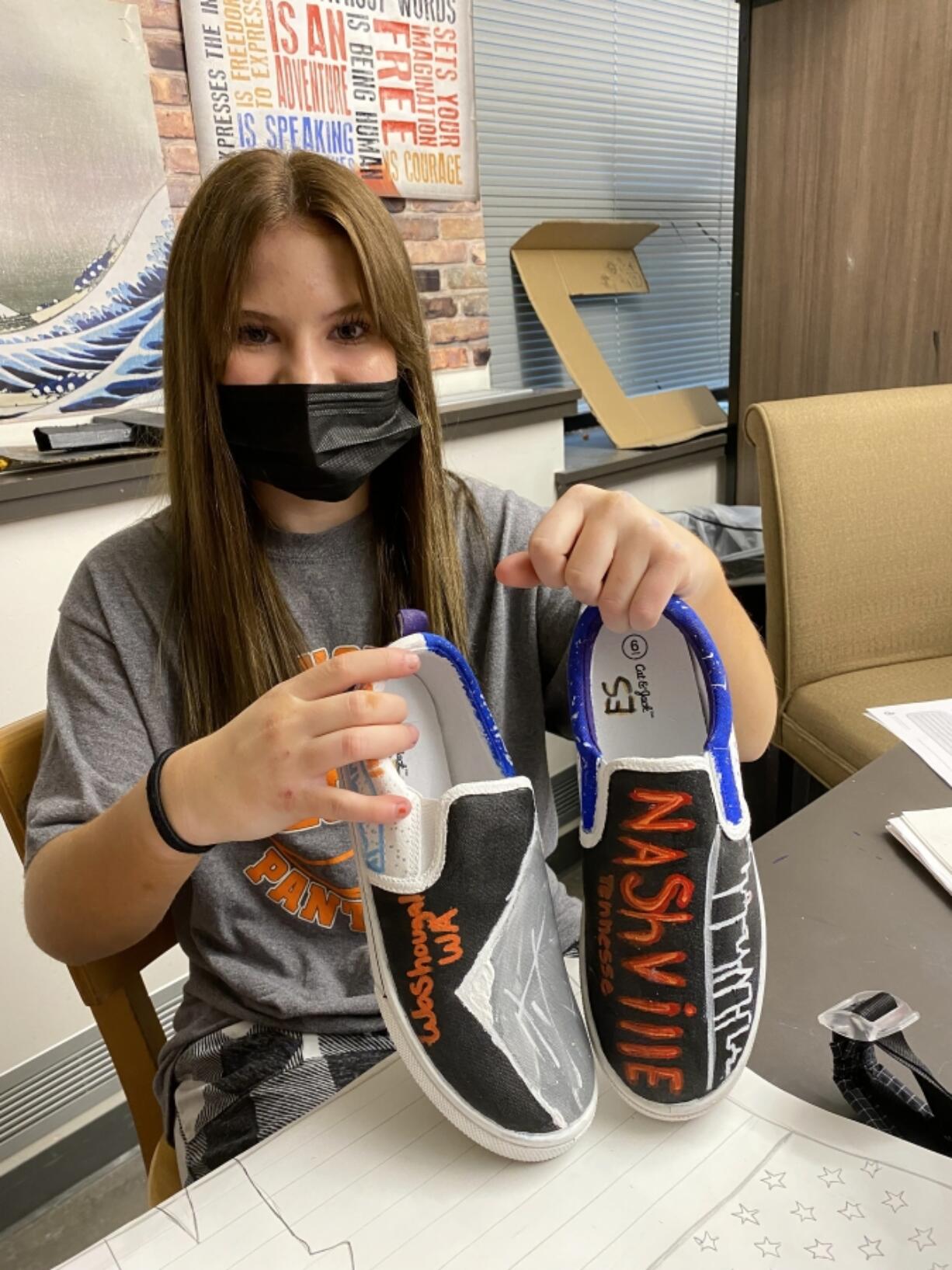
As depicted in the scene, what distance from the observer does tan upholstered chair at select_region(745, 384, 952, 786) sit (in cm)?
141

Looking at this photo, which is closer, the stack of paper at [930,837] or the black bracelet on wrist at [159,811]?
the black bracelet on wrist at [159,811]

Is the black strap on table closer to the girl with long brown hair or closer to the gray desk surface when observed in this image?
the gray desk surface

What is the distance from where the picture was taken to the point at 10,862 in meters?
1.16

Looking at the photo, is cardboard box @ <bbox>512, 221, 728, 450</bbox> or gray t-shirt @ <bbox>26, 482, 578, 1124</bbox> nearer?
gray t-shirt @ <bbox>26, 482, 578, 1124</bbox>

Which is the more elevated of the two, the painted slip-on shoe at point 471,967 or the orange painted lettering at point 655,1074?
the painted slip-on shoe at point 471,967

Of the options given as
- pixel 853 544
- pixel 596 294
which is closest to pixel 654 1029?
pixel 853 544

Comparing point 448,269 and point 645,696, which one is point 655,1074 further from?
point 448,269

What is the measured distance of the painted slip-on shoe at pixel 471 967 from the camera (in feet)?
1.34

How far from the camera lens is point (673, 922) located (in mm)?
418

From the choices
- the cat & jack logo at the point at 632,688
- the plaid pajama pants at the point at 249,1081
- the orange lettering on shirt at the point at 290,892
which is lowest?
the plaid pajama pants at the point at 249,1081

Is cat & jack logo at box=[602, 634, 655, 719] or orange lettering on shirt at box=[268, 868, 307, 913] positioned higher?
cat & jack logo at box=[602, 634, 655, 719]

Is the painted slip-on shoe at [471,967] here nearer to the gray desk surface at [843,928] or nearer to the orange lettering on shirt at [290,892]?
the gray desk surface at [843,928]

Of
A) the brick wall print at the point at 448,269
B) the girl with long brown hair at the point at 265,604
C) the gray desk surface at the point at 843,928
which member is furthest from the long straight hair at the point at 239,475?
the brick wall print at the point at 448,269

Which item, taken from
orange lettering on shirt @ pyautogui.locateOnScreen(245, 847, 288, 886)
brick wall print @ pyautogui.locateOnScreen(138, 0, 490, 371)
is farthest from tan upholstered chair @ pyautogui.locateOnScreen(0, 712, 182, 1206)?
brick wall print @ pyautogui.locateOnScreen(138, 0, 490, 371)
